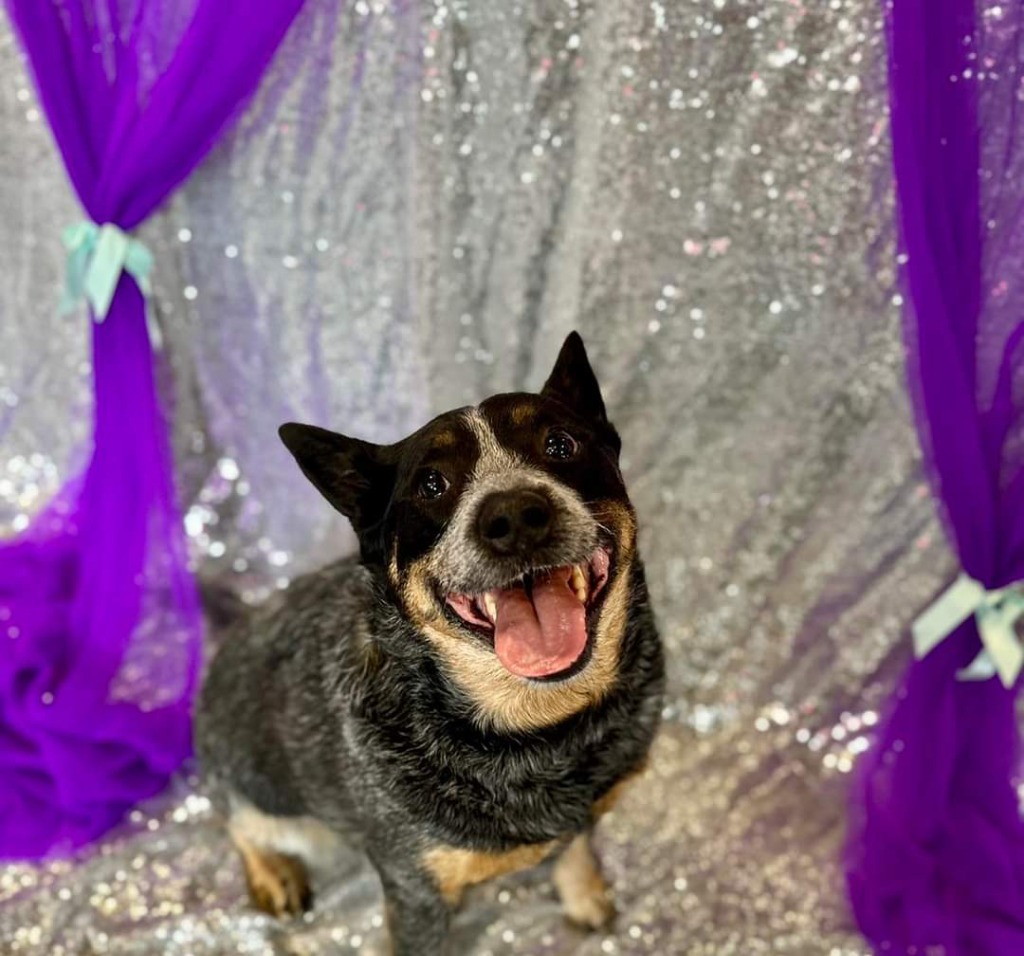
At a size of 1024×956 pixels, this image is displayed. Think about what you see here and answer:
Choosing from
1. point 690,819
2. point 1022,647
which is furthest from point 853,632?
point 690,819

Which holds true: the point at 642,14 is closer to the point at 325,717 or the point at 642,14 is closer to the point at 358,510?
the point at 358,510

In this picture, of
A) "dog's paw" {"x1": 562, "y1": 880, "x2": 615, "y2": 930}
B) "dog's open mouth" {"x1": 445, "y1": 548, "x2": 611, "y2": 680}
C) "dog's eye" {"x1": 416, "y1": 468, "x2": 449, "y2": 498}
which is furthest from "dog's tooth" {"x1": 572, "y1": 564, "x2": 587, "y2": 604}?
"dog's paw" {"x1": 562, "y1": 880, "x2": 615, "y2": 930}

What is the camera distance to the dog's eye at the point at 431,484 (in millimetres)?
1373

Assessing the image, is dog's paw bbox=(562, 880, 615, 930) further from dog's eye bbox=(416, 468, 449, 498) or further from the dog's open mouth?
dog's eye bbox=(416, 468, 449, 498)

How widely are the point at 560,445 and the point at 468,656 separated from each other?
34cm

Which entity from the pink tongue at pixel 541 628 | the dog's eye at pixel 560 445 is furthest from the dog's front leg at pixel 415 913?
the dog's eye at pixel 560 445

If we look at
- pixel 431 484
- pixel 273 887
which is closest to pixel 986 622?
pixel 431 484

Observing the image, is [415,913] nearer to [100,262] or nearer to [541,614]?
[541,614]

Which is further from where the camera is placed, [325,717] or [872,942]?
[872,942]

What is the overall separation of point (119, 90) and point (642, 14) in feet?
3.20

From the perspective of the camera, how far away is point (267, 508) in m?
2.40

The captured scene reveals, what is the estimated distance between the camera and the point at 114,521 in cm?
211

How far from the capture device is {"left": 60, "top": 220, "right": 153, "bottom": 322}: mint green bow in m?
1.88

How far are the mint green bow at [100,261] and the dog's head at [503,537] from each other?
784 mm
